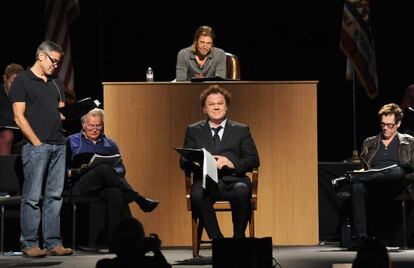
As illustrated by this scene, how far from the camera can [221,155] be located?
24.8ft

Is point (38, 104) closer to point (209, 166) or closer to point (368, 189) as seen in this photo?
point (209, 166)

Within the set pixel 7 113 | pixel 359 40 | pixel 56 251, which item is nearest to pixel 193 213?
pixel 56 251

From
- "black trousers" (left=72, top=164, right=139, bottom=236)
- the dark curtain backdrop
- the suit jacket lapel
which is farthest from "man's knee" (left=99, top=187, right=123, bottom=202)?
the dark curtain backdrop

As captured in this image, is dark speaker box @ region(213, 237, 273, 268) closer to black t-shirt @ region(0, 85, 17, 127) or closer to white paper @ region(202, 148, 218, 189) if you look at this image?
white paper @ region(202, 148, 218, 189)

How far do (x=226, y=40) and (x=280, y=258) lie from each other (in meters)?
4.47

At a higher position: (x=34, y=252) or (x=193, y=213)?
(x=193, y=213)

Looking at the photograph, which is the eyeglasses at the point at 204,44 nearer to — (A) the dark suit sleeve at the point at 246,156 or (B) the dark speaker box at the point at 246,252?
(A) the dark suit sleeve at the point at 246,156

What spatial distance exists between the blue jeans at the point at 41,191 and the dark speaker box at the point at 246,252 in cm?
261

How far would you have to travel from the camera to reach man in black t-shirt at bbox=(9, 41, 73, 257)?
7535 millimetres

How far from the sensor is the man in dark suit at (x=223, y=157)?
731cm

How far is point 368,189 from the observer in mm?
8539

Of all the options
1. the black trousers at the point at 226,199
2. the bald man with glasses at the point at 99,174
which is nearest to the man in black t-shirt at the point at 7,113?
the bald man with glasses at the point at 99,174

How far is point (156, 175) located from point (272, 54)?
3536 mm

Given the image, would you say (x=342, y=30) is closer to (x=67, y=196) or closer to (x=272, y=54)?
(x=272, y=54)
